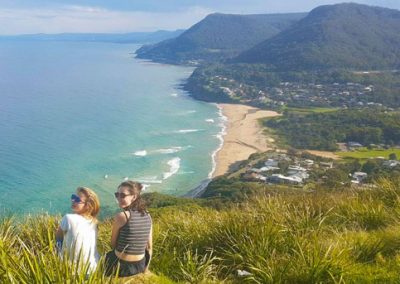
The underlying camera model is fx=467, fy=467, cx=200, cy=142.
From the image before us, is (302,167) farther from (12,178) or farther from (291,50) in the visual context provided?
(291,50)

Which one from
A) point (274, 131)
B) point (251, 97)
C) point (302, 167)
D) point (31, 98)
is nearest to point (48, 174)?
point (302, 167)

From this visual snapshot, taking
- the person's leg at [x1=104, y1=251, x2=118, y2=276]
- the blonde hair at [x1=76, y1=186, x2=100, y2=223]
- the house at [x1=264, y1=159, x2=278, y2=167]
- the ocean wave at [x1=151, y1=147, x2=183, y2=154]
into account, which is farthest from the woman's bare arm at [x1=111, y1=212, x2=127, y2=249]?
the ocean wave at [x1=151, y1=147, x2=183, y2=154]

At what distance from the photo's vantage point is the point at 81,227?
180 inches

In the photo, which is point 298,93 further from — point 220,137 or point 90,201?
point 90,201

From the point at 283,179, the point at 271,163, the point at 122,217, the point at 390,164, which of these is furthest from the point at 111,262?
the point at 271,163

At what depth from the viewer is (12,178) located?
130 feet

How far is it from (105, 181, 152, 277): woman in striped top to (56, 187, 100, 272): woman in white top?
22cm

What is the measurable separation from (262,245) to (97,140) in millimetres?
51442

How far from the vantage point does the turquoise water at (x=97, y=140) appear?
38.6 m

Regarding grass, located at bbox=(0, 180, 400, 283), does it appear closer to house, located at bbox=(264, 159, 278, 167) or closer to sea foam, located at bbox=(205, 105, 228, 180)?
sea foam, located at bbox=(205, 105, 228, 180)

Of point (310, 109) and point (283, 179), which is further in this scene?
point (310, 109)

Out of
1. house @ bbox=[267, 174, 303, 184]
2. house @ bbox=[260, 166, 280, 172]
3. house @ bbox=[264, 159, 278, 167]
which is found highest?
house @ bbox=[267, 174, 303, 184]

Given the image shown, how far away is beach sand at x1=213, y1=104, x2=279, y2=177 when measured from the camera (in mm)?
46969

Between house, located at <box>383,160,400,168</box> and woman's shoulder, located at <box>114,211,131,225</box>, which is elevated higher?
woman's shoulder, located at <box>114,211,131,225</box>
